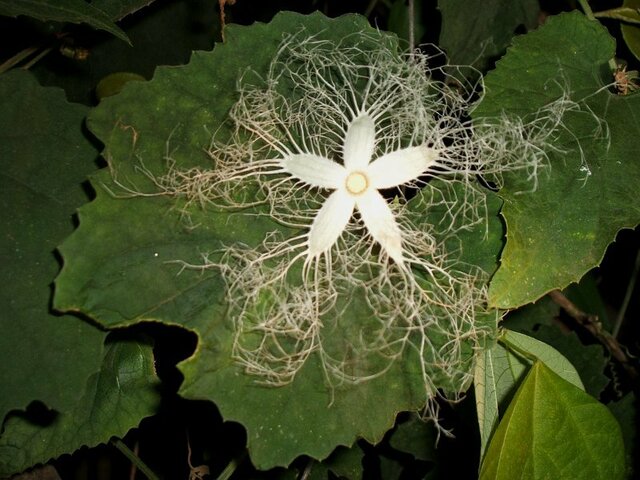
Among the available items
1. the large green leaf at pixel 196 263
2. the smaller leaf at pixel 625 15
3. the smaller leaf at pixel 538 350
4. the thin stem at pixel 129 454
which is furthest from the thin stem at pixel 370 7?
the thin stem at pixel 129 454

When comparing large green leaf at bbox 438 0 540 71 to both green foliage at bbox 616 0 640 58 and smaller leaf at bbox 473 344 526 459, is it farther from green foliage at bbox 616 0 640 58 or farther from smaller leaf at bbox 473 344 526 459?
smaller leaf at bbox 473 344 526 459

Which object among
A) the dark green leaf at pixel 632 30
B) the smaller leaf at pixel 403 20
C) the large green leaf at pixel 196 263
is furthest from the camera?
the smaller leaf at pixel 403 20

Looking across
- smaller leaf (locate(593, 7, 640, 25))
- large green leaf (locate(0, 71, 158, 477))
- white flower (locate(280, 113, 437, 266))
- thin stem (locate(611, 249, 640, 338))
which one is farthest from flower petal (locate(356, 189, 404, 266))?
thin stem (locate(611, 249, 640, 338))

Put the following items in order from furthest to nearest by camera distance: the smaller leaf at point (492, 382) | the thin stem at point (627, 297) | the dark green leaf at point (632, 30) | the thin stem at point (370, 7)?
1. the thin stem at point (627, 297)
2. the thin stem at point (370, 7)
3. the dark green leaf at point (632, 30)
4. the smaller leaf at point (492, 382)

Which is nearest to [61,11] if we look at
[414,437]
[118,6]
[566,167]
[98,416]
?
[118,6]

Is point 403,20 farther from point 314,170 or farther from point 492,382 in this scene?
point 492,382

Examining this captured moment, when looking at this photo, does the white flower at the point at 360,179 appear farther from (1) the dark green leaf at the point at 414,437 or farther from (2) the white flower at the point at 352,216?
(1) the dark green leaf at the point at 414,437

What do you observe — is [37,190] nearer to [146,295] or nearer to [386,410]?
[146,295]
